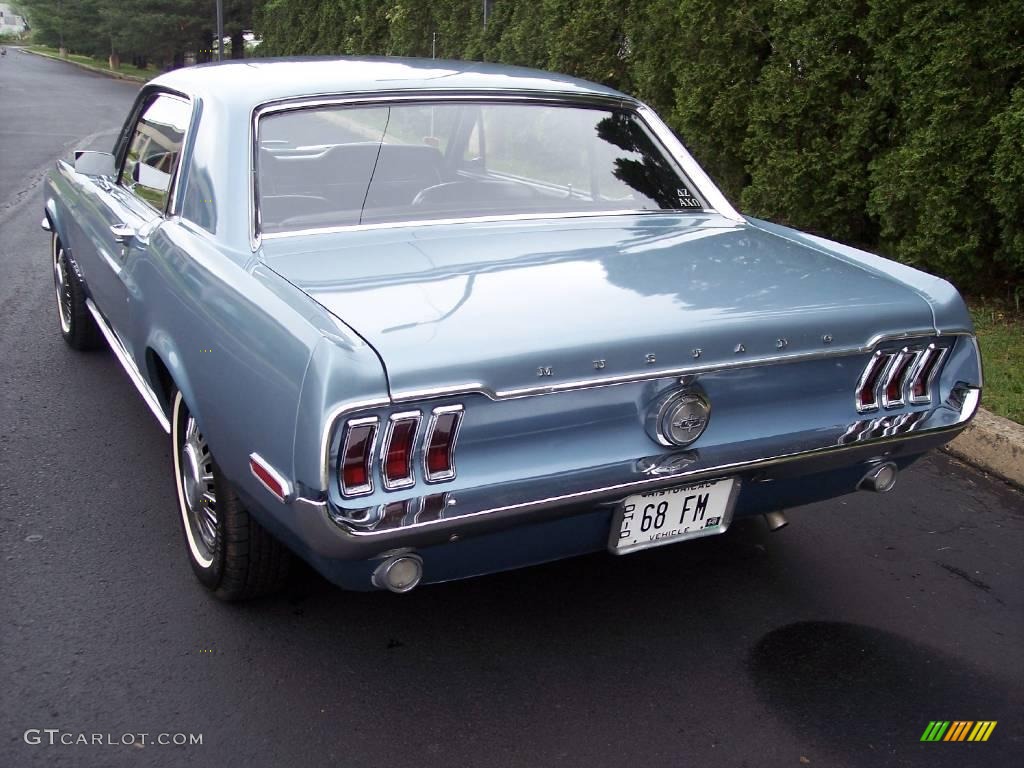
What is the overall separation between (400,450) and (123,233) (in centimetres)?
199

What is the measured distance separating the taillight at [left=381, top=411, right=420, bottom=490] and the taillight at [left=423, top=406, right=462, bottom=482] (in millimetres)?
38

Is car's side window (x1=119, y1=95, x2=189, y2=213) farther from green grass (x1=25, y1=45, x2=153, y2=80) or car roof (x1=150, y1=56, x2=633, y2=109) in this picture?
green grass (x1=25, y1=45, x2=153, y2=80)

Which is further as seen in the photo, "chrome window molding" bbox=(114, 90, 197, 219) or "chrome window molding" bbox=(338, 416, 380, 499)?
"chrome window molding" bbox=(114, 90, 197, 219)

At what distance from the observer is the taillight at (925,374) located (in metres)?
3.08

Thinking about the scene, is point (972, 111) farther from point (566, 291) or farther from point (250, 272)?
point (250, 272)

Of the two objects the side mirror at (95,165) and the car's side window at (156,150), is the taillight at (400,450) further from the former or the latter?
the side mirror at (95,165)

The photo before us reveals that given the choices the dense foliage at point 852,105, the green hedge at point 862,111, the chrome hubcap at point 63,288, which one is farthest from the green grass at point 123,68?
the chrome hubcap at point 63,288

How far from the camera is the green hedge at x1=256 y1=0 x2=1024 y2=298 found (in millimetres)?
6242

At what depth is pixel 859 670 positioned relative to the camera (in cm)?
301

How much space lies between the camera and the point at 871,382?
3008 mm

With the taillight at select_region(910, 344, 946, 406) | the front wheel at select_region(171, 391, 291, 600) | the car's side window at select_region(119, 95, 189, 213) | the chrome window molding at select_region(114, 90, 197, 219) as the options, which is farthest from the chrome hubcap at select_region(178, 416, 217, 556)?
the taillight at select_region(910, 344, 946, 406)

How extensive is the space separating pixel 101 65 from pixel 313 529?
207 ft

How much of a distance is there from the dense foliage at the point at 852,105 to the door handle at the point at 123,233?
4.78 meters

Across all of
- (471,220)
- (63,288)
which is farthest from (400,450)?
(63,288)
